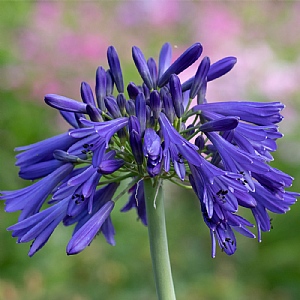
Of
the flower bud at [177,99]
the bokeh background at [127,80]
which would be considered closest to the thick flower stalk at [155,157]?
the flower bud at [177,99]

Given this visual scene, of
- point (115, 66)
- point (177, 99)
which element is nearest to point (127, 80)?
point (115, 66)

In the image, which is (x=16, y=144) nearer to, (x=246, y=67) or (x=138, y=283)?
(x=138, y=283)

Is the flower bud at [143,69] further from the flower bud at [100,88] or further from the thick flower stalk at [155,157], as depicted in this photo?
the flower bud at [100,88]

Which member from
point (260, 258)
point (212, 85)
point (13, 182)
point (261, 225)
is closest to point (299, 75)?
point (212, 85)

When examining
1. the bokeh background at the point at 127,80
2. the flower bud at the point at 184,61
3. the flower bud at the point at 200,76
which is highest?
the flower bud at the point at 184,61

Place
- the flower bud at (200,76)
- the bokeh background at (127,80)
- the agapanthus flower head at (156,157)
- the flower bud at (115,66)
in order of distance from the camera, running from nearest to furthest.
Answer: the agapanthus flower head at (156,157)
the flower bud at (200,76)
the flower bud at (115,66)
the bokeh background at (127,80)

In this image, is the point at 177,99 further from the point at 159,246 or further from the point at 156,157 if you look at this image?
the point at 159,246

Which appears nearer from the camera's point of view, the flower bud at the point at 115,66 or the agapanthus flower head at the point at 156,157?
the agapanthus flower head at the point at 156,157
